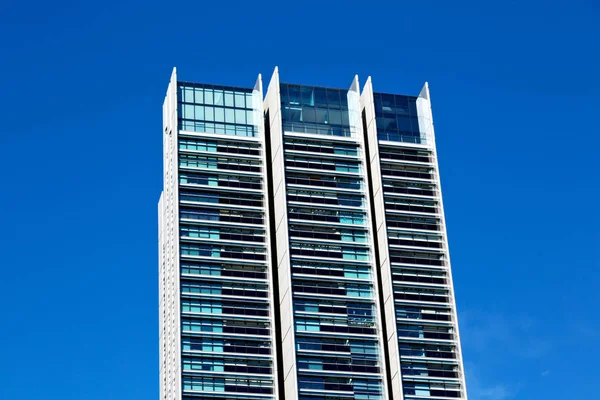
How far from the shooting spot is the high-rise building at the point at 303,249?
6250 inches

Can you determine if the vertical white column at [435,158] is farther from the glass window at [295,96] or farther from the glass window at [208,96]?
the glass window at [208,96]

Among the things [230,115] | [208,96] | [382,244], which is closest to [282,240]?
[382,244]

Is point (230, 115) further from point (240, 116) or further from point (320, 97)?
point (320, 97)

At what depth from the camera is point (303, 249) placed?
6560 inches

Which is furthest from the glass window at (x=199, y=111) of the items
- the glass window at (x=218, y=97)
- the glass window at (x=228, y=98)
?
the glass window at (x=228, y=98)

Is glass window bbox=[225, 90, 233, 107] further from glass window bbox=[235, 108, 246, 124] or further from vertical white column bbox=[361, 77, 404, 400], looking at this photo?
vertical white column bbox=[361, 77, 404, 400]

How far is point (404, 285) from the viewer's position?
543ft

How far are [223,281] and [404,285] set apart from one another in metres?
24.2

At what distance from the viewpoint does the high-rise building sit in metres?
159

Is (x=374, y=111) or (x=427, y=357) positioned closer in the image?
(x=427, y=357)

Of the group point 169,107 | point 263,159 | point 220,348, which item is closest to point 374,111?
point 263,159

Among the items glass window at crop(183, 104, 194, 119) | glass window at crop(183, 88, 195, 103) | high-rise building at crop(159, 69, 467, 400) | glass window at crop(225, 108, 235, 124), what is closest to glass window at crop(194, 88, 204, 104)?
high-rise building at crop(159, 69, 467, 400)

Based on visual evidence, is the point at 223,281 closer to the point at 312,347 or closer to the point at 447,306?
the point at 312,347

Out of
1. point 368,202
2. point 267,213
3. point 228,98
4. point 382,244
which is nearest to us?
point 382,244
